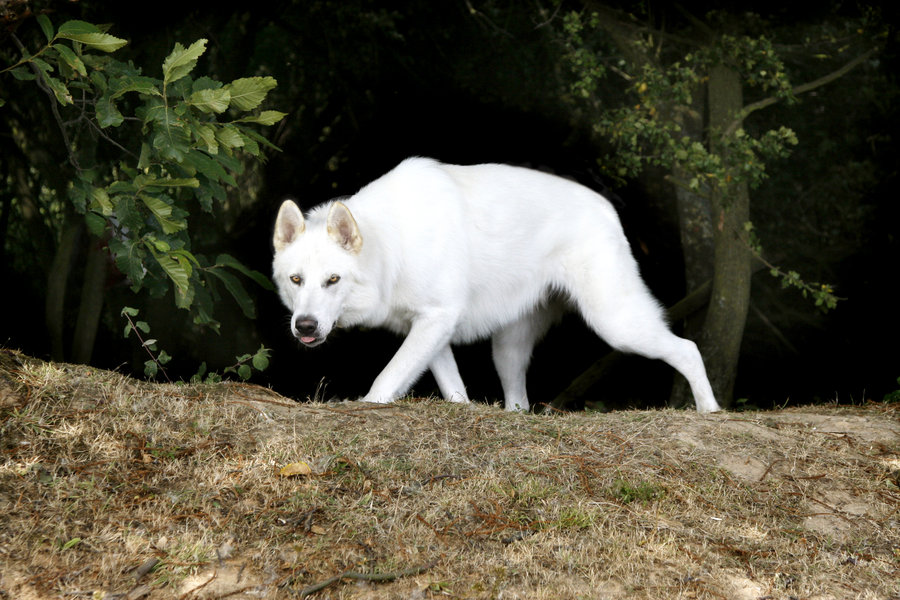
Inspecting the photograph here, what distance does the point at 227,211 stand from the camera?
8.67 meters

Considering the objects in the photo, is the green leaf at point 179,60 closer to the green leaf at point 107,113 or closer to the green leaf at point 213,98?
the green leaf at point 213,98

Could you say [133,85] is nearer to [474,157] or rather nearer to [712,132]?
[712,132]

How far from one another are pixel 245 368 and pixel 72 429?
1.45 m

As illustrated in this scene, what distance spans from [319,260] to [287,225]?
329mm

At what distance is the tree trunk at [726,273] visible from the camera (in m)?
7.49

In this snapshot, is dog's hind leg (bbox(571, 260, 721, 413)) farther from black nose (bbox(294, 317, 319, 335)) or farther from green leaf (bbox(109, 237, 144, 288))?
green leaf (bbox(109, 237, 144, 288))

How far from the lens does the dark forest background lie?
8.05 meters

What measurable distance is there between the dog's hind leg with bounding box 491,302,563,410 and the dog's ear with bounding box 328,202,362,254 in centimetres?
182

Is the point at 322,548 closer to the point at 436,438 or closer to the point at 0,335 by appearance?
the point at 436,438

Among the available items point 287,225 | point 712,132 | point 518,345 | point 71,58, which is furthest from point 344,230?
point 712,132

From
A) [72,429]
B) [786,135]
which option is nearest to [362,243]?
[72,429]

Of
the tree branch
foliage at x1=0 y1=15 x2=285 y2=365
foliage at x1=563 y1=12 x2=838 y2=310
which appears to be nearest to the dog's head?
foliage at x1=0 y1=15 x2=285 y2=365

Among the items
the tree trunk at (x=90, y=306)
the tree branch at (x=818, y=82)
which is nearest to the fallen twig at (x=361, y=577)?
the tree branch at (x=818, y=82)

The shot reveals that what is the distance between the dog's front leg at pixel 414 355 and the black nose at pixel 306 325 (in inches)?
23.4
